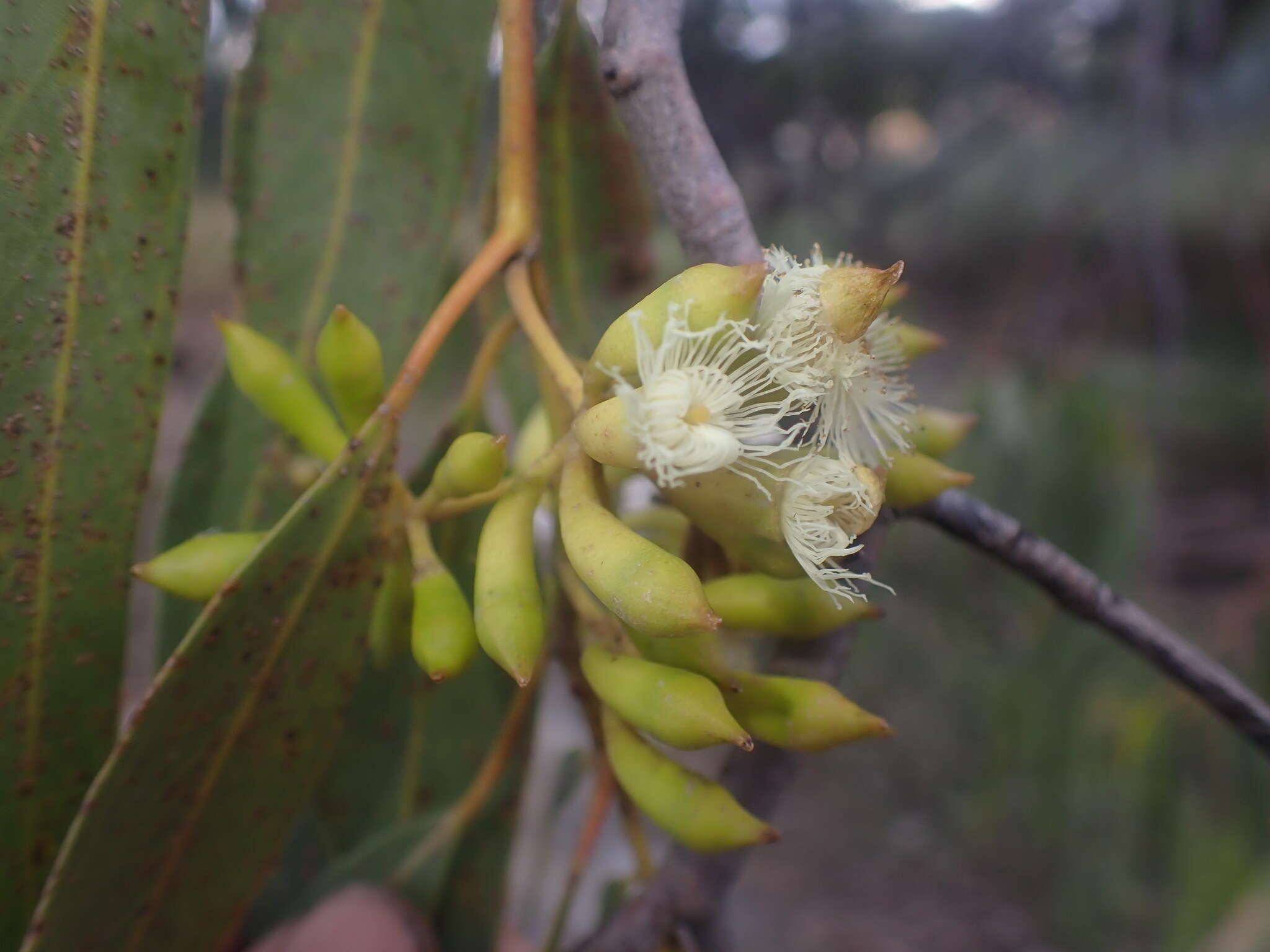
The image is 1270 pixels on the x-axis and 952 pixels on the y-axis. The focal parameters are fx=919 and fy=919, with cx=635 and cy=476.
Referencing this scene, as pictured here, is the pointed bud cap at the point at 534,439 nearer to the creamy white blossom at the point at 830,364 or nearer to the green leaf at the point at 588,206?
the green leaf at the point at 588,206

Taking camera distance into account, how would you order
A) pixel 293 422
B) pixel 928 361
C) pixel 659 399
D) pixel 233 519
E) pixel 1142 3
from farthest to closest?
pixel 928 361, pixel 1142 3, pixel 233 519, pixel 293 422, pixel 659 399

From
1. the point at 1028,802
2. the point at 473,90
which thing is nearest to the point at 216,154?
the point at 473,90

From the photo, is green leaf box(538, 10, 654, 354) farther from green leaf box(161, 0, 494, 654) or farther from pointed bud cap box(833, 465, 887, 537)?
pointed bud cap box(833, 465, 887, 537)

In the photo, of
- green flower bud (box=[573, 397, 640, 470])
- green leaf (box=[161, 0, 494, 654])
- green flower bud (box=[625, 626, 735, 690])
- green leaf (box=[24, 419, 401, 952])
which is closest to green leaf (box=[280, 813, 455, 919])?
green leaf (box=[24, 419, 401, 952])

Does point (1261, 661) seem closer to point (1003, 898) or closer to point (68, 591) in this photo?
Result: point (1003, 898)

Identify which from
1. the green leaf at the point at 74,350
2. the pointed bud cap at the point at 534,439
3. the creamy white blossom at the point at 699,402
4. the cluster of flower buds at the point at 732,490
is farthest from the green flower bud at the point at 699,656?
the green leaf at the point at 74,350
